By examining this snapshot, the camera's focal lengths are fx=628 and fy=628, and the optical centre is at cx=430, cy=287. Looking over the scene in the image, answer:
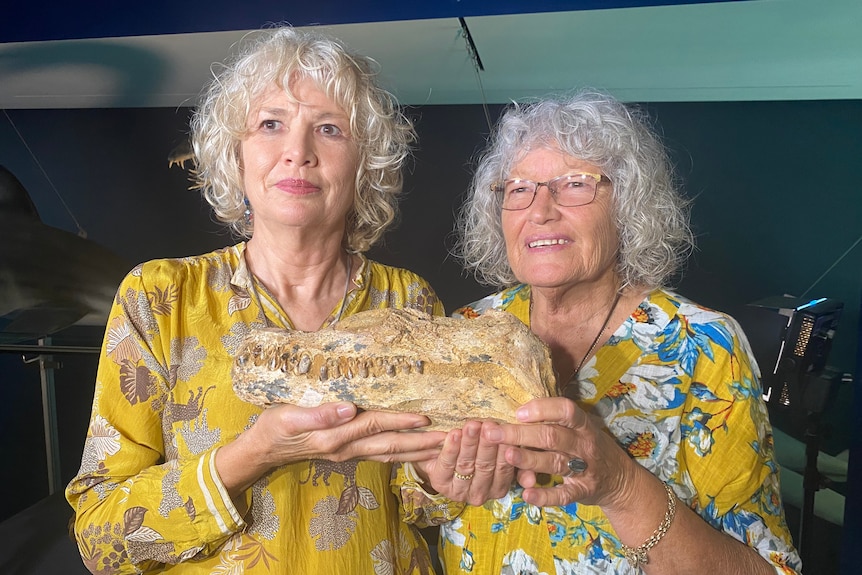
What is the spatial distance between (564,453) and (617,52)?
130cm

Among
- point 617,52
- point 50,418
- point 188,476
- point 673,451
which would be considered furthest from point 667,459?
point 50,418

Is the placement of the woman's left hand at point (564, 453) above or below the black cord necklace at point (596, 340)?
below

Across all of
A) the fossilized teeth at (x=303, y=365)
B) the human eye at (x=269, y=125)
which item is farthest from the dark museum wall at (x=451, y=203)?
the fossilized teeth at (x=303, y=365)

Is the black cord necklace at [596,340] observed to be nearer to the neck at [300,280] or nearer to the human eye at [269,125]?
the neck at [300,280]

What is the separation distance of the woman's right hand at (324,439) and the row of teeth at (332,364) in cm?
7

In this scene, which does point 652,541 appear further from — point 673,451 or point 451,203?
point 451,203

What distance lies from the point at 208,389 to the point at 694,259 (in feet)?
4.90

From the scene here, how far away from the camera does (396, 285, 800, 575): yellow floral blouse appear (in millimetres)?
1322

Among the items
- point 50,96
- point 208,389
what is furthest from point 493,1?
point 50,96

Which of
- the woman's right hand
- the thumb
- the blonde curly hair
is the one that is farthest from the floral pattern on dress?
the blonde curly hair

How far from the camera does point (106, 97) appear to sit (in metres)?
2.27

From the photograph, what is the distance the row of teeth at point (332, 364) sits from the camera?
3.66 ft

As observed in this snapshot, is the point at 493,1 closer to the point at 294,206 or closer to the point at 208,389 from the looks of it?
the point at 294,206

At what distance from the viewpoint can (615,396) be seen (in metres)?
1.39
